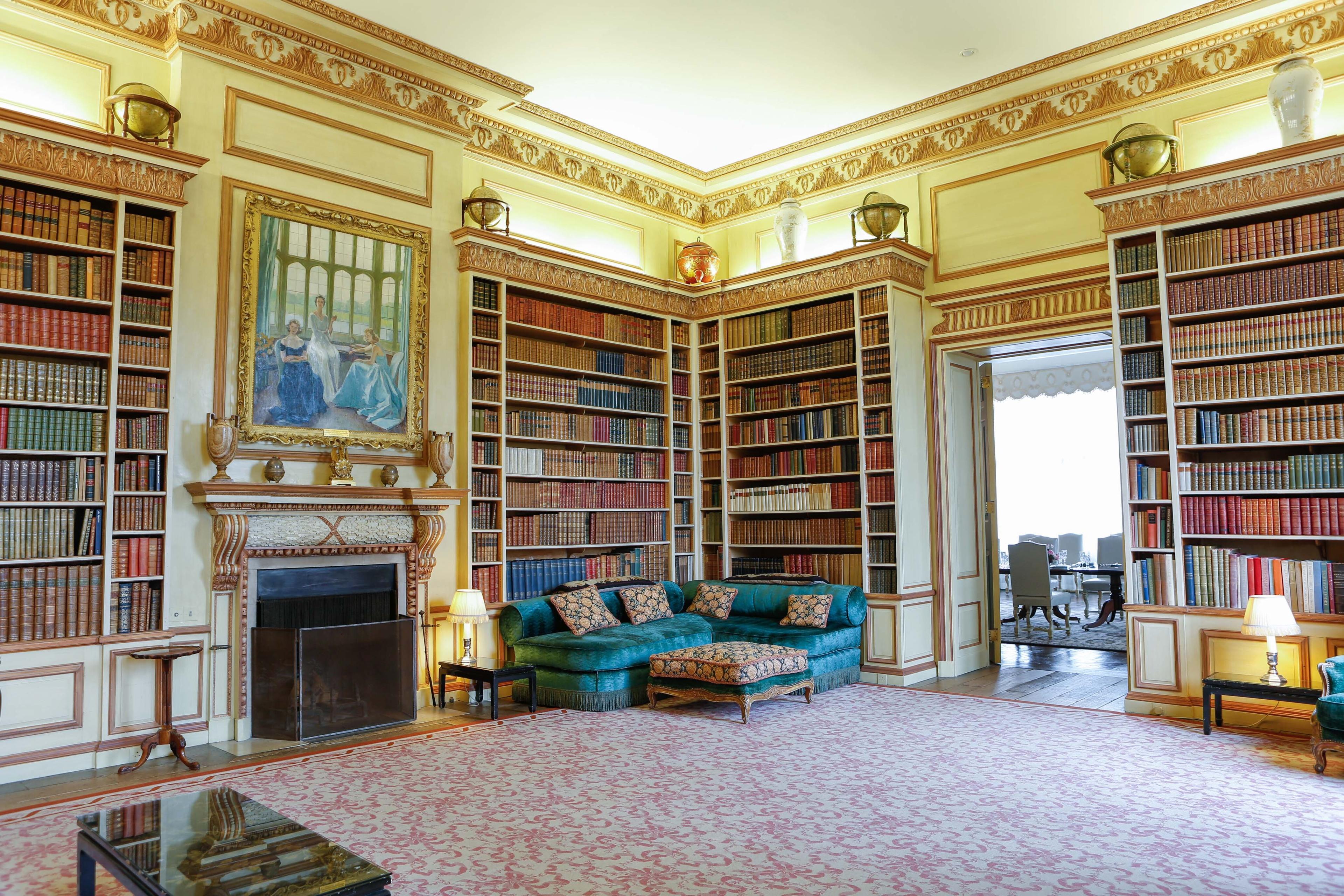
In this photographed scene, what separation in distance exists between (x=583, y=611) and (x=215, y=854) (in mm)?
4272

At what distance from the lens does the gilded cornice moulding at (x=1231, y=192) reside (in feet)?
18.3

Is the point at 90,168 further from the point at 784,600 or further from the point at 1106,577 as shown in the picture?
the point at 1106,577

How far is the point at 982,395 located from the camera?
8.45 m

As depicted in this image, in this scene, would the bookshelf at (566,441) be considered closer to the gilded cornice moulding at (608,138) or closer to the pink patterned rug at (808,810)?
the gilded cornice moulding at (608,138)

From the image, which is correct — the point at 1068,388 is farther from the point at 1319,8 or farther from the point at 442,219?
the point at 442,219

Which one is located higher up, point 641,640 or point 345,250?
point 345,250

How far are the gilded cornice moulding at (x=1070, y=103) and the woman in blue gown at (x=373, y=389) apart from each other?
4.28 m

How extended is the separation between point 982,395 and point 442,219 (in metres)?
5.06

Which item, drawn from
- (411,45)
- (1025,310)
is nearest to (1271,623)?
(1025,310)

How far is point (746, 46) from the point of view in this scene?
667 centimetres

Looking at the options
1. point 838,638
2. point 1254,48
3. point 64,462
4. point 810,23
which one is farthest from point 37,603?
point 1254,48

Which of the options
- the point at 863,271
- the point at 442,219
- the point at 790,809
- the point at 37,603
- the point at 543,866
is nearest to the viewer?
the point at 543,866

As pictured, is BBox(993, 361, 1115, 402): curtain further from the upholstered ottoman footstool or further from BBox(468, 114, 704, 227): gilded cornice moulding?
the upholstered ottoman footstool

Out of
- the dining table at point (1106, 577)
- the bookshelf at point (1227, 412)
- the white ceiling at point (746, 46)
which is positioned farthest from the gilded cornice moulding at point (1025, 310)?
the dining table at point (1106, 577)
